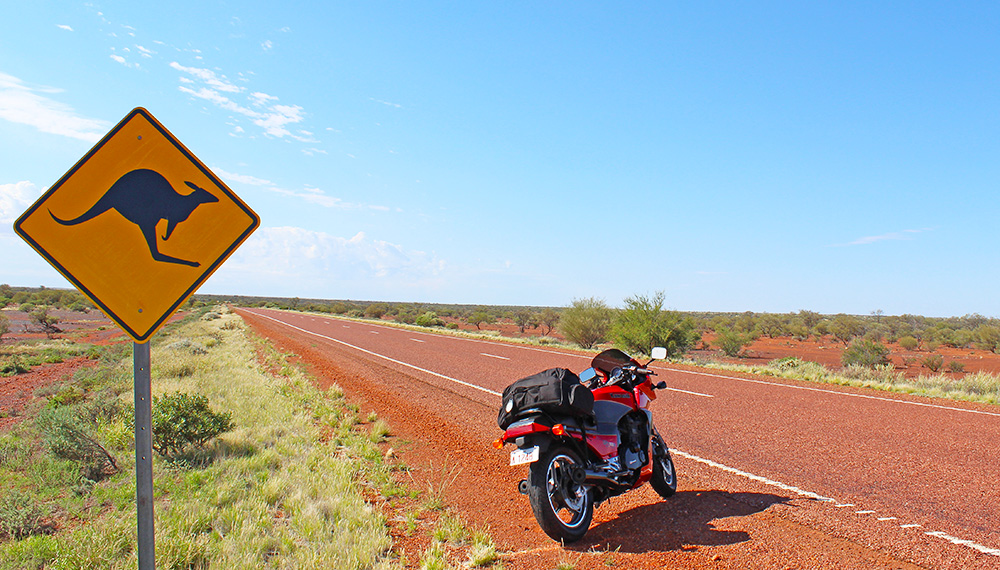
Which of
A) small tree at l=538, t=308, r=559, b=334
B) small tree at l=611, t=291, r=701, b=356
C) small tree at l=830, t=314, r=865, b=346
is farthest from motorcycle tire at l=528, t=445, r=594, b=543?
small tree at l=538, t=308, r=559, b=334

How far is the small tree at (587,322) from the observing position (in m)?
29.9

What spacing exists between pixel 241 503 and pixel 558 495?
3.00m

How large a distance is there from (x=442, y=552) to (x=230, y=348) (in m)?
19.1

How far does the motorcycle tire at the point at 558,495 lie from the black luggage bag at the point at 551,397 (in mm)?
334

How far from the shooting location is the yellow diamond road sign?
2396 mm

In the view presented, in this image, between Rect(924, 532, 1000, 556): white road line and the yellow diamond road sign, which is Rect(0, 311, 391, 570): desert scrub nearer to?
the yellow diamond road sign

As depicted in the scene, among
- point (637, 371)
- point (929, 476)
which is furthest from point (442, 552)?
point (929, 476)

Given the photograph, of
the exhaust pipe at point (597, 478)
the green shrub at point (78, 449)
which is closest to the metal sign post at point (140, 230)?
the exhaust pipe at point (597, 478)

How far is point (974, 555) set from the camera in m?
4.01

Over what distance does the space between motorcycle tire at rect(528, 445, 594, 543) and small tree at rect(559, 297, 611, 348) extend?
2549 centimetres

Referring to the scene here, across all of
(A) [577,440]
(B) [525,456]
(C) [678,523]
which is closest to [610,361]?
(A) [577,440]

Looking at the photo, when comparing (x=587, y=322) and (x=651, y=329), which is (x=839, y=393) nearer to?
(x=651, y=329)

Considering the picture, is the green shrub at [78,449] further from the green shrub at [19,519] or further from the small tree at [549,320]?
the small tree at [549,320]

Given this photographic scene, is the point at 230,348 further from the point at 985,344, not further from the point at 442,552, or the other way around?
the point at 985,344
